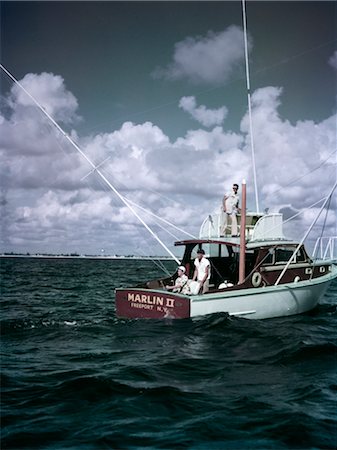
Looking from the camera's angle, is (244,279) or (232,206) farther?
(232,206)

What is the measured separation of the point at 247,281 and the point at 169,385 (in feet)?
24.7

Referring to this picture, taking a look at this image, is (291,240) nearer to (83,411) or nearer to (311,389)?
(311,389)

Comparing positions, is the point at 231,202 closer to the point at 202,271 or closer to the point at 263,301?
the point at 202,271

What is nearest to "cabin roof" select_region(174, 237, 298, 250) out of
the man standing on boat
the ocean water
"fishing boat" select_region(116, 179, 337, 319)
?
"fishing boat" select_region(116, 179, 337, 319)

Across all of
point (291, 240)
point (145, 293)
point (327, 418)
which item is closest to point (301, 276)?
point (291, 240)

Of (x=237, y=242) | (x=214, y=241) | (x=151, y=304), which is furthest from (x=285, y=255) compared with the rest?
(x=151, y=304)

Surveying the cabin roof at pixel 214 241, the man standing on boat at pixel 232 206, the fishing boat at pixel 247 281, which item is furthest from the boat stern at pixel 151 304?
the man standing on boat at pixel 232 206

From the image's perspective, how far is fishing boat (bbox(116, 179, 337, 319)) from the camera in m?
14.2

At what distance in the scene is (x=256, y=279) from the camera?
15.6 meters

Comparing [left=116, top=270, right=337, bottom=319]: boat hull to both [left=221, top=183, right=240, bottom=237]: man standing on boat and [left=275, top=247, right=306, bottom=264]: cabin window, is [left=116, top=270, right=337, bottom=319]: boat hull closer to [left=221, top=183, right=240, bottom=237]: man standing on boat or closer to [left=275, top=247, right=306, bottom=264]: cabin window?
[left=275, top=247, right=306, bottom=264]: cabin window

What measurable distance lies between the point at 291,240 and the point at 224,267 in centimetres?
309

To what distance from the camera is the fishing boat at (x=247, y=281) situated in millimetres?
14250

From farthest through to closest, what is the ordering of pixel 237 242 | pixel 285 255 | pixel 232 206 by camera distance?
1. pixel 232 206
2. pixel 285 255
3. pixel 237 242

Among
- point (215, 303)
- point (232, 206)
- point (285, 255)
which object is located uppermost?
point (232, 206)
